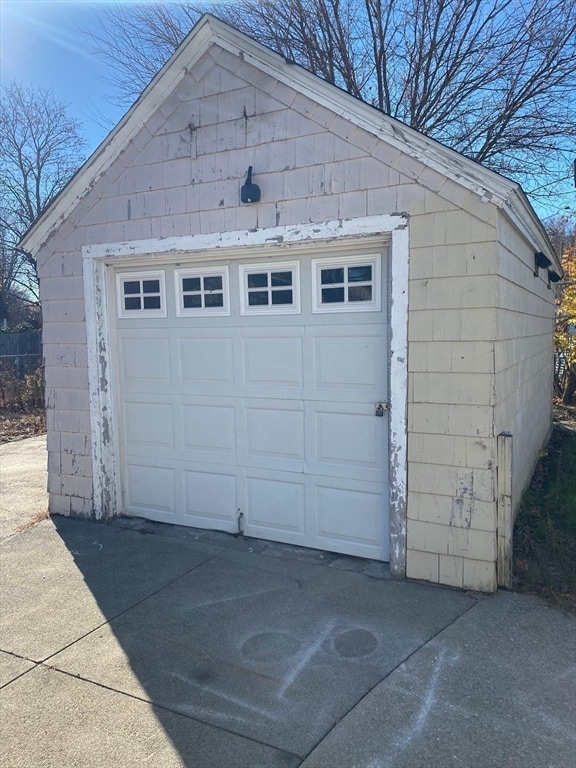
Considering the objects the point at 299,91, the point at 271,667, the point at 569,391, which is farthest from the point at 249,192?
the point at 569,391

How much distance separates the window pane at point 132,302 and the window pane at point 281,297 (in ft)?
4.63

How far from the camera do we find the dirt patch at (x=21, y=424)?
10.1m

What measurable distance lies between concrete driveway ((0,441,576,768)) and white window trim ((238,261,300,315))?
1966mm

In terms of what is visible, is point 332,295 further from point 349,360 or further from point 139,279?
point 139,279

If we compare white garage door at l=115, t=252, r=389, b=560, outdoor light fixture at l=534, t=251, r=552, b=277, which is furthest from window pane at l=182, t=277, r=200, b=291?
outdoor light fixture at l=534, t=251, r=552, b=277

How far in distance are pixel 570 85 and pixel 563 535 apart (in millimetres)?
7762

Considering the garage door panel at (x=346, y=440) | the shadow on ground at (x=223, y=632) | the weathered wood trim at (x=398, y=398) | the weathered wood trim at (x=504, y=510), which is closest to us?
the shadow on ground at (x=223, y=632)

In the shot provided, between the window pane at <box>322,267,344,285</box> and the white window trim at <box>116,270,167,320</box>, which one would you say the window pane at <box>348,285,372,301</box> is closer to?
the window pane at <box>322,267,344,285</box>

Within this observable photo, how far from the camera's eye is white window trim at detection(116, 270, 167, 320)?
16.6 feet

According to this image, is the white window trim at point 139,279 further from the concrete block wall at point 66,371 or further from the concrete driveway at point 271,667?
the concrete driveway at point 271,667

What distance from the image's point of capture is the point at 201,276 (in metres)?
4.89

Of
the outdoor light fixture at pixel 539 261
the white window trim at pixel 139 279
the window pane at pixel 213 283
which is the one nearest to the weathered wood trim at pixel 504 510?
the window pane at pixel 213 283

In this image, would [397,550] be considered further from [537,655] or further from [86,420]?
[86,420]

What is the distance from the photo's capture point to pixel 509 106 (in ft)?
31.3
